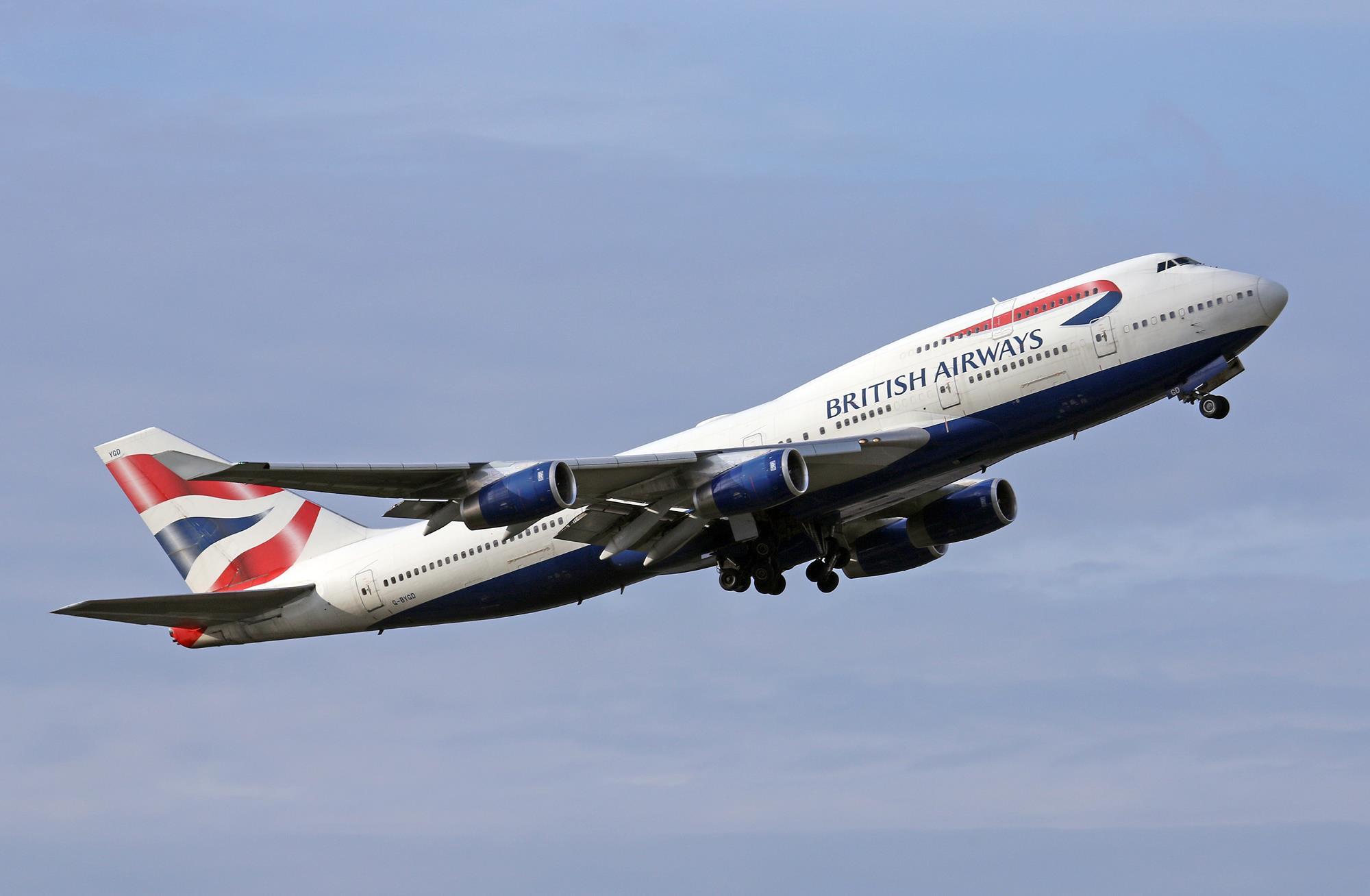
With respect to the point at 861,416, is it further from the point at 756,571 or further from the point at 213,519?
the point at 213,519

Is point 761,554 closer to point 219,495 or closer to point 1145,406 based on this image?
point 1145,406

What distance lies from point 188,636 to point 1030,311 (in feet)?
79.8

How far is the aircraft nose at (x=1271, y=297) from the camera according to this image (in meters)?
39.8

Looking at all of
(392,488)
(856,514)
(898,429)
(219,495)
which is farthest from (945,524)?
(219,495)

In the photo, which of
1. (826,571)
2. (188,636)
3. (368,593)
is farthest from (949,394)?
(188,636)

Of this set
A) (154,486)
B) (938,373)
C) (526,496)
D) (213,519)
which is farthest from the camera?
(154,486)

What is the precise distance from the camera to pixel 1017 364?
40156 millimetres

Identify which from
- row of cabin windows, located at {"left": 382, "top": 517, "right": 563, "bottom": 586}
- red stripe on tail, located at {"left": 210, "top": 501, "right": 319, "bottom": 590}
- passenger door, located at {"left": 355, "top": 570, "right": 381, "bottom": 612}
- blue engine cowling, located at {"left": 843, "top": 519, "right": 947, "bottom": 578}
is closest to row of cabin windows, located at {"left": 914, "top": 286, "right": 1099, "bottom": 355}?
blue engine cowling, located at {"left": 843, "top": 519, "right": 947, "bottom": 578}

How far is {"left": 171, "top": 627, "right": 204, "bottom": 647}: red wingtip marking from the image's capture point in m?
48.0

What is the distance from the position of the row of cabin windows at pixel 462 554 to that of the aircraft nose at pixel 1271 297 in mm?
17753

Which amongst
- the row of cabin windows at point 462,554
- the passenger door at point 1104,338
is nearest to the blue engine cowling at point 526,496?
the row of cabin windows at point 462,554

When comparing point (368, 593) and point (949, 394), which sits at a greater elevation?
point (949, 394)

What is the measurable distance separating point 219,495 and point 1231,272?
28644 millimetres

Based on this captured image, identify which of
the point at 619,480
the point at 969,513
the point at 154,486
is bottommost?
the point at 969,513
